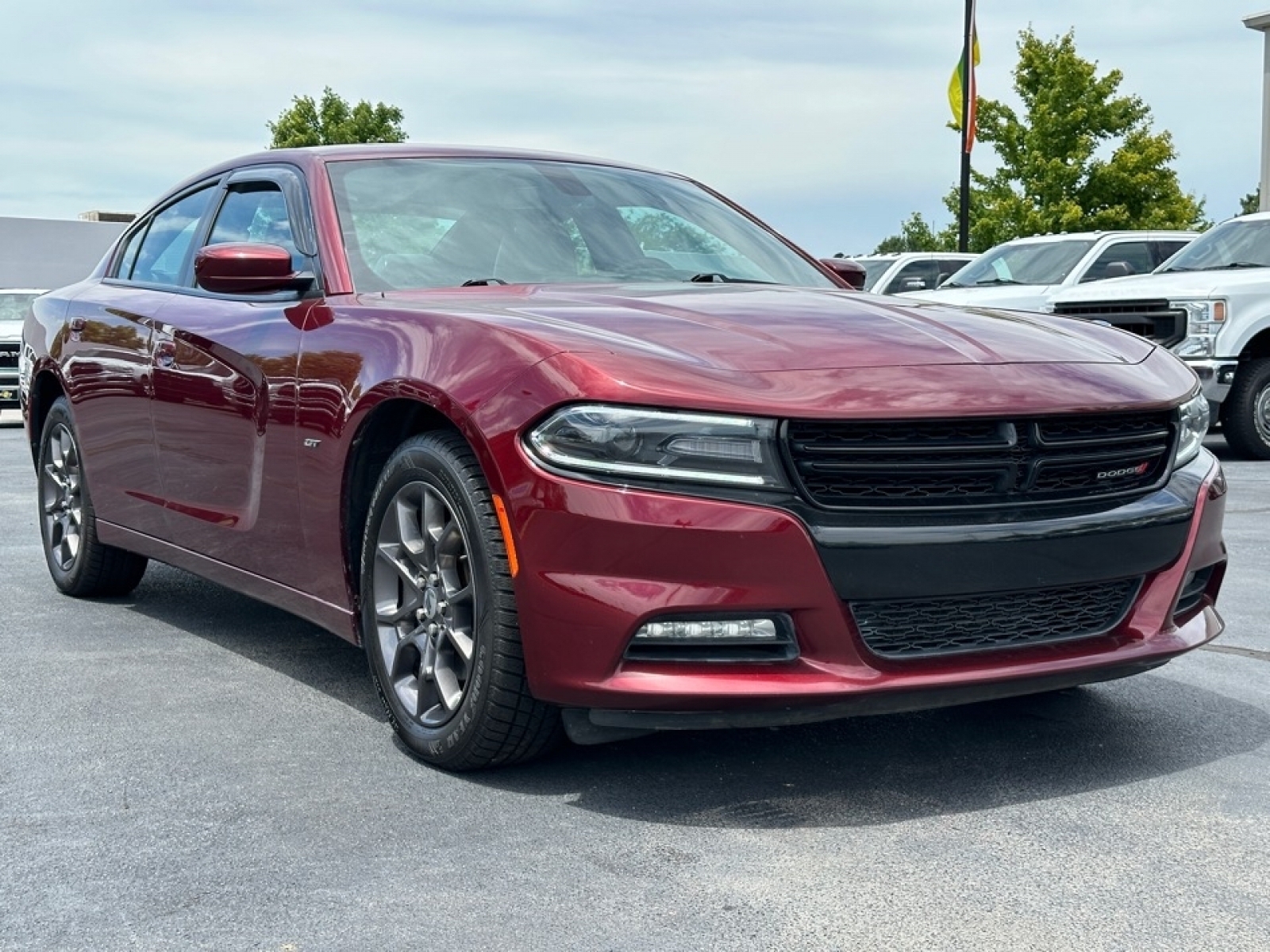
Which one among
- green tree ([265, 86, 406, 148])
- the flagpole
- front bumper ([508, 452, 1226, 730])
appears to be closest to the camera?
front bumper ([508, 452, 1226, 730])

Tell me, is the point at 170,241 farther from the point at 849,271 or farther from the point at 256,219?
the point at 849,271

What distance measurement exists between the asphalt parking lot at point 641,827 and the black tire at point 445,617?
0.40ft

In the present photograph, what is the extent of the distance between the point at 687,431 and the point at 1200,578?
4.85ft

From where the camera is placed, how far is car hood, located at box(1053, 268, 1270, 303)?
1286 centimetres

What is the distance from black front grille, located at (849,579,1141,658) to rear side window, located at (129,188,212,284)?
124 inches

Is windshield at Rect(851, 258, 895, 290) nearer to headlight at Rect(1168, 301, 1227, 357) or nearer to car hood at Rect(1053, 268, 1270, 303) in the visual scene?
car hood at Rect(1053, 268, 1270, 303)

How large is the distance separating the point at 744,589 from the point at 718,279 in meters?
1.80

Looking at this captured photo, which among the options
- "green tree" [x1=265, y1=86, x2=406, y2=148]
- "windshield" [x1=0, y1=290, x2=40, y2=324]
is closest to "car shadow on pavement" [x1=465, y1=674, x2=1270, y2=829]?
"windshield" [x1=0, y1=290, x2=40, y2=324]

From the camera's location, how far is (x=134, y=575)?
657 cm

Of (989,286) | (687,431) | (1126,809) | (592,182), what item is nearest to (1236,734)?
(1126,809)

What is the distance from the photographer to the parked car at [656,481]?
3508mm

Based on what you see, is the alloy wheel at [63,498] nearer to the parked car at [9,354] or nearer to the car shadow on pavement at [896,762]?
the car shadow on pavement at [896,762]

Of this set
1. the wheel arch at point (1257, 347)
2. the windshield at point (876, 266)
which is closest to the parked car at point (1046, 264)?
the wheel arch at point (1257, 347)

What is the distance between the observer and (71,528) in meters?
6.61
